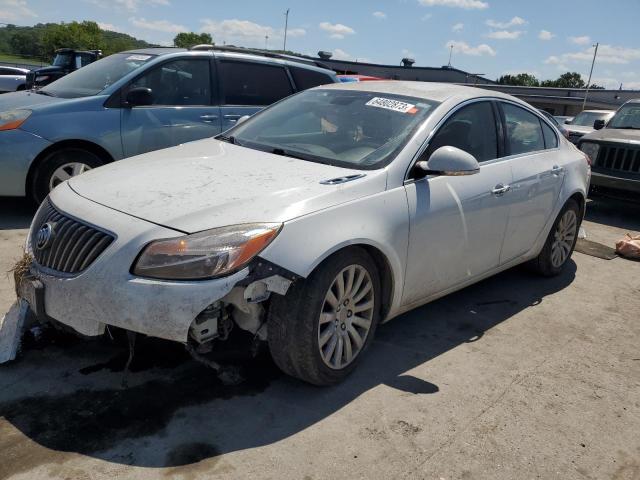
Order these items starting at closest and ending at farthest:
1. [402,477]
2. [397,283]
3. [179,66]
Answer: [402,477] → [397,283] → [179,66]

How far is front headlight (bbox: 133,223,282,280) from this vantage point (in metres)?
2.56

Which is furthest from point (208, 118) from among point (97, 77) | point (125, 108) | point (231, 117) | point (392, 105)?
point (392, 105)

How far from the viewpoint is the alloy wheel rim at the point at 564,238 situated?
512 cm

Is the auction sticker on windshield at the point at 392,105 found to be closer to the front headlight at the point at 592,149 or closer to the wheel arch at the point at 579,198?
the wheel arch at the point at 579,198

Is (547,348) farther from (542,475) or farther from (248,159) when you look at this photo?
(248,159)

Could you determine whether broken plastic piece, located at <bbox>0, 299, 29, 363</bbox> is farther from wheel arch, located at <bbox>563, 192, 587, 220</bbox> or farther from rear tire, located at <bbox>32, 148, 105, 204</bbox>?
wheel arch, located at <bbox>563, 192, 587, 220</bbox>

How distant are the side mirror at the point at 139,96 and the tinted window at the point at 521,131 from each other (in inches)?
139

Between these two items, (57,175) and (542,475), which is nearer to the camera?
(542,475)

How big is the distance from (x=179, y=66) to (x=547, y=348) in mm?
4736

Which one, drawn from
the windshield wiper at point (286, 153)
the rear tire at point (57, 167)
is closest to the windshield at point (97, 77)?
the rear tire at point (57, 167)

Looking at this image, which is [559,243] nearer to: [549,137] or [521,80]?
[549,137]

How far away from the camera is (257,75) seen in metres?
6.82

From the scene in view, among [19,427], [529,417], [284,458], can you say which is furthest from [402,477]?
[19,427]

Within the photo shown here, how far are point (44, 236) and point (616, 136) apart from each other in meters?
8.15
